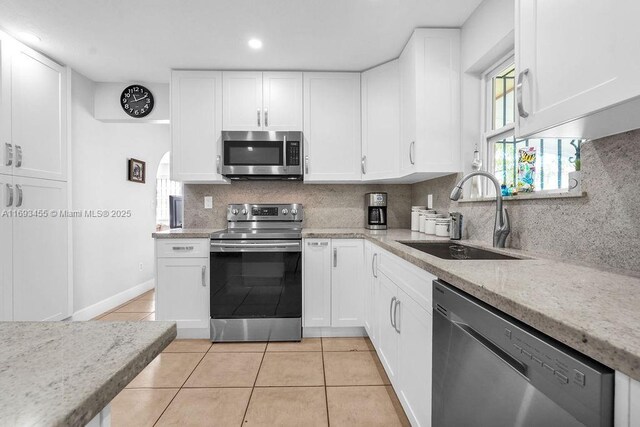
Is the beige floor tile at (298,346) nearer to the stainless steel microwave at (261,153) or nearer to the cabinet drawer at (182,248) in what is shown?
the cabinet drawer at (182,248)

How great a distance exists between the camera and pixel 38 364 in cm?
43

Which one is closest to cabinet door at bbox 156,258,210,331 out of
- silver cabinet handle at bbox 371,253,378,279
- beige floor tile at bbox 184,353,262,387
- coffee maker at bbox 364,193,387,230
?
beige floor tile at bbox 184,353,262,387

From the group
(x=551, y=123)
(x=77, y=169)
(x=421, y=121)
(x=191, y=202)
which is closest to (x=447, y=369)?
(x=551, y=123)

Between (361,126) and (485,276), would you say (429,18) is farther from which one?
(485,276)

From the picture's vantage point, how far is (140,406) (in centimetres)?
179

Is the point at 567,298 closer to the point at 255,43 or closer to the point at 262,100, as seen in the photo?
the point at 255,43

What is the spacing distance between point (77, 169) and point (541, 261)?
372 centimetres

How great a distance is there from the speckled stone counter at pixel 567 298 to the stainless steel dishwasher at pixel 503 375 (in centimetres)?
3

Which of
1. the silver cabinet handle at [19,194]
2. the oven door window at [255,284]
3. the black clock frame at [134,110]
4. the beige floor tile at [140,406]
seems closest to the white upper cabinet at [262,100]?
the black clock frame at [134,110]

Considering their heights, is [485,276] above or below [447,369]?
above

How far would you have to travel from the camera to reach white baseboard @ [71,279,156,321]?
309cm

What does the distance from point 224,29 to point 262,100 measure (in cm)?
70

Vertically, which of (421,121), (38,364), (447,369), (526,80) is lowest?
(447,369)

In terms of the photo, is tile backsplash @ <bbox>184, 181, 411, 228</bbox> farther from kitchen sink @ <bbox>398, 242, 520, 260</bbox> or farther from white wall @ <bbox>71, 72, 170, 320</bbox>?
kitchen sink @ <bbox>398, 242, 520, 260</bbox>
